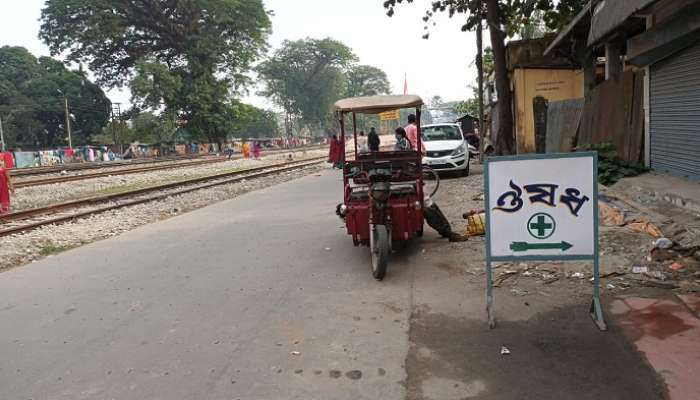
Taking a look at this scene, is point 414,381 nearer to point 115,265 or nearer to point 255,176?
point 115,265

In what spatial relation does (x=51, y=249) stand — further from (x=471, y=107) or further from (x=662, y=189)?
(x=471, y=107)

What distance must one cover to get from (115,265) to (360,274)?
343cm

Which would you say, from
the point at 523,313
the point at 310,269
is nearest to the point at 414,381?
the point at 523,313

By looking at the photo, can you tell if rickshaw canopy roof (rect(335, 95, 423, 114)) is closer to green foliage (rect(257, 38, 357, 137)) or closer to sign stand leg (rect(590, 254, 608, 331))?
sign stand leg (rect(590, 254, 608, 331))

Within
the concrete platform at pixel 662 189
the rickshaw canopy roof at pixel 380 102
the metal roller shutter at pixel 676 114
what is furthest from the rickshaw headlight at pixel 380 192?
the metal roller shutter at pixel 676 114

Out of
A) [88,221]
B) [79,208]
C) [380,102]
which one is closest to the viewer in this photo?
[380,102]

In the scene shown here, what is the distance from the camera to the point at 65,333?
4.42 metres

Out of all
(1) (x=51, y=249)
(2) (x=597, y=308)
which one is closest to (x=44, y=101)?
(1) (x=51, y=249)

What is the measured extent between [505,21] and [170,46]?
38.5 meters

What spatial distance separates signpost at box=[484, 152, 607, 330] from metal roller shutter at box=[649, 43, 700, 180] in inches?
185

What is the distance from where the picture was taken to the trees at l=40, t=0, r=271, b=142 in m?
43.2

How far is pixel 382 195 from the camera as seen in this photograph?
18.9 feet

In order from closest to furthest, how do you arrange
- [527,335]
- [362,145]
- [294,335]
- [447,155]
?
1. [527,335]
2. [294,335]
3. [362,145]
4. [447,155]

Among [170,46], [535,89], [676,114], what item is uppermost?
[170,46]
